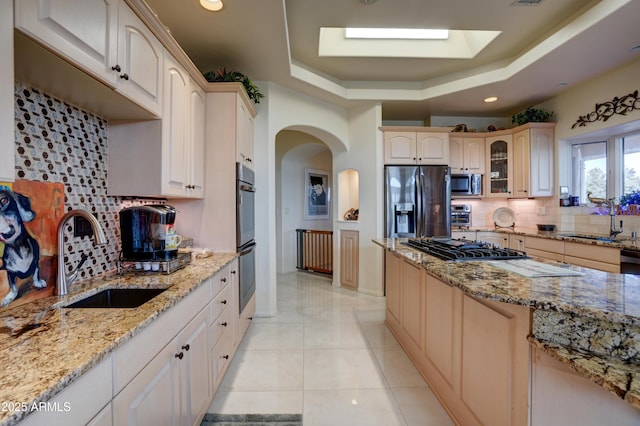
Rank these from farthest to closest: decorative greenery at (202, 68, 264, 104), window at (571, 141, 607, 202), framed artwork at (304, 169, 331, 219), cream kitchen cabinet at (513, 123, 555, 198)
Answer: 1. framed artwork at (304, 169, 331, 219)
2. cream kitchen cabinet at (513, 123, 555, 198)
3. window at (571, 141, 607, 202)
4. decorative greenery at (202, 68, 264, 104)

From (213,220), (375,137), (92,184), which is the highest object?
(375,137)

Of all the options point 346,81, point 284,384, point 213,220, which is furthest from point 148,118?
point 346,81

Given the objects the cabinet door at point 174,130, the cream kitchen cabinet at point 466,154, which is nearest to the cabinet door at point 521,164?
the cream kitchen cabinet at point 466,154

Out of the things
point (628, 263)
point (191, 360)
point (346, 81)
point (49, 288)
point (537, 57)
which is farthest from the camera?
point (346, 81)

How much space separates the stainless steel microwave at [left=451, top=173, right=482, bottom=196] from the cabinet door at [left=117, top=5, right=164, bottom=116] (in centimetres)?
411

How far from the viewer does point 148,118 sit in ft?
5.32

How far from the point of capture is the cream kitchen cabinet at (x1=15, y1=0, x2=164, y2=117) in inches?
35.2

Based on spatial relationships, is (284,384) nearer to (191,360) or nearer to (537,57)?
(191,360)

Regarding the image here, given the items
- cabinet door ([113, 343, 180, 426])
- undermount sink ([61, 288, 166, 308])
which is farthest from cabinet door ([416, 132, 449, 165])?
cabinet door ([113, 343, 180, 426])

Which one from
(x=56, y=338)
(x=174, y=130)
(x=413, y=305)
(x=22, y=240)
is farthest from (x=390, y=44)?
(x=56, y=338)

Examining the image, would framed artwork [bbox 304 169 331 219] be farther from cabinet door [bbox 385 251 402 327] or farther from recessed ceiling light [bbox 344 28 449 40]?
cabinet door [bbox 385 251 402 327]

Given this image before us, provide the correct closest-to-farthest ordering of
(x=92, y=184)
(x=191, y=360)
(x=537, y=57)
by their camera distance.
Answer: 1. (x=191, y=360)
2. (x=92, y=184)
3. (x=537, y=57)

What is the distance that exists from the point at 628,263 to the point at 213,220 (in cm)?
378

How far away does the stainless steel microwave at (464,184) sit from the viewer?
4.35m
